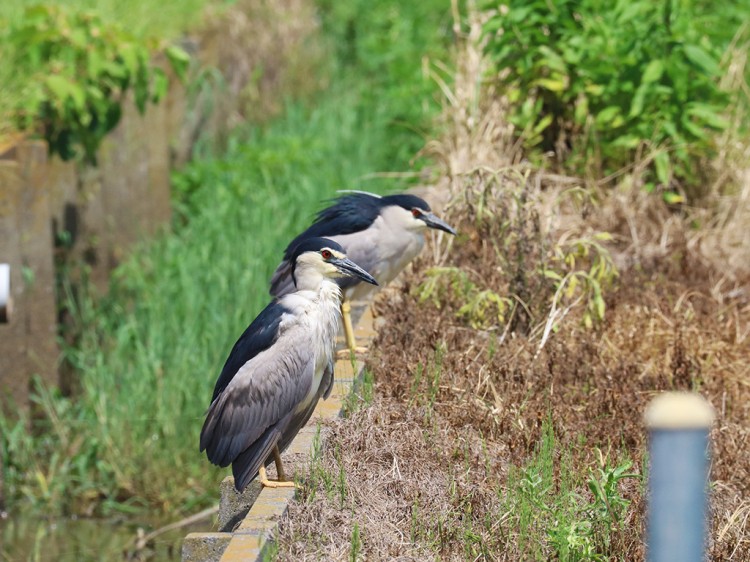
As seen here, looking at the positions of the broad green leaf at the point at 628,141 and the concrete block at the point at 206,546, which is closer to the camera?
the concrete block at the point at 206,546

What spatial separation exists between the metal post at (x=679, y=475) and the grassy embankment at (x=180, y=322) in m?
4.92

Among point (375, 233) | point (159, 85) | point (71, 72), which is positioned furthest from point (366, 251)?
point (159, 85)

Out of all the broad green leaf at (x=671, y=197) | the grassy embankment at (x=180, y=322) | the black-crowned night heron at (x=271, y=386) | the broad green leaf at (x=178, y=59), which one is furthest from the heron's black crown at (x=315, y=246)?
the broad green leaf at (x=178, y=59)

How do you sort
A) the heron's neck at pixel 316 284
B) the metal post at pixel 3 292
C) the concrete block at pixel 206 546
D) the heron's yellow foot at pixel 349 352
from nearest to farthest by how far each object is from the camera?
the metal post at pixel 3 292 → the concrete block at pixel 206 546 → the heron's neck at pixel 316 284 → the heron's yellow foot at pixel 349 352

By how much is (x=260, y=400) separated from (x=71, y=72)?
162 inches

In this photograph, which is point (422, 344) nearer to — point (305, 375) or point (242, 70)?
point (305, 375)

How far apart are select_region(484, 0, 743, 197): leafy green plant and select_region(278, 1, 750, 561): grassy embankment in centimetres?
2

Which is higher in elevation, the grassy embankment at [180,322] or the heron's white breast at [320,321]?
the heron's white breast at [320,321]

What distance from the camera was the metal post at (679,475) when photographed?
2.34m

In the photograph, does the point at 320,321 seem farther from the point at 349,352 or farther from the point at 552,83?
the point at 552,83

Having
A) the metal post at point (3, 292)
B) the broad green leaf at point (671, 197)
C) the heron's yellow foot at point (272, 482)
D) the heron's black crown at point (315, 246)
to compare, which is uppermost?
the metal post at point (3, 292)

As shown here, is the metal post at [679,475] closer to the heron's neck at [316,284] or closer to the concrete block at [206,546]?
the concrete block at [206,546]

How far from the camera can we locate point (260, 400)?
4836 millimetres

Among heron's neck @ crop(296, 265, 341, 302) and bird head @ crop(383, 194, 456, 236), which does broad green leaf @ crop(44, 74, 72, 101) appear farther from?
heron's neck @ crop(296, 265, 341, 302)
